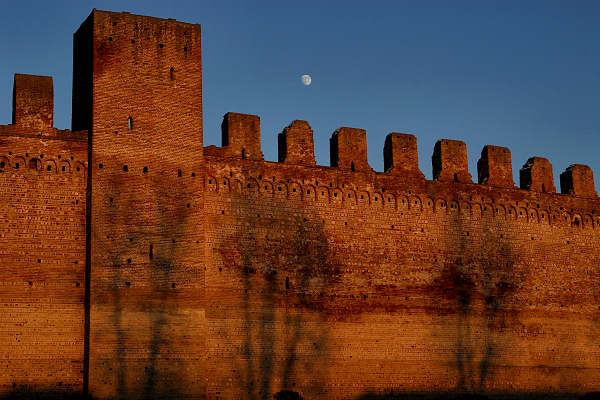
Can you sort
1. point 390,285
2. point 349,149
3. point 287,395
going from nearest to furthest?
point 287,395 < point 390,285 < point 349,149

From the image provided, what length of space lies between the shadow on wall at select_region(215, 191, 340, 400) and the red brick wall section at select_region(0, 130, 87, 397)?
262 cm

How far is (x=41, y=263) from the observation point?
1545cm

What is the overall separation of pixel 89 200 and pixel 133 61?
267cm

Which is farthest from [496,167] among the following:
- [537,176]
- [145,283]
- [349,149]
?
[145,283]

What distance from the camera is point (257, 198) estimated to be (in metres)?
17.3

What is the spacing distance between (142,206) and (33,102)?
8.47ft

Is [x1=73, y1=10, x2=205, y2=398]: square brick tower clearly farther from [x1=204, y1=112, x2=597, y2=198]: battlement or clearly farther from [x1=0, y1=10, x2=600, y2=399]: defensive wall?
[x1=204, y1=112, x2=597, y2=198]: battlement

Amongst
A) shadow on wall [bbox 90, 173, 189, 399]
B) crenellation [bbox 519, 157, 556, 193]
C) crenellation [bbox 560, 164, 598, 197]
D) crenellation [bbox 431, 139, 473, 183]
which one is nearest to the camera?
shadow on wall [bbox 90, 173, 189, 399]

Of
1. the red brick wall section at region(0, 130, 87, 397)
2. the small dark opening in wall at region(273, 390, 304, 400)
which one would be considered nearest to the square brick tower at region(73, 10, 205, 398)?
the red brick wall section at region(0, 130, 87, 397)

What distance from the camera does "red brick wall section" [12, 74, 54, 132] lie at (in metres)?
16.0

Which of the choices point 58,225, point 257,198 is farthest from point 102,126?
point 257,198

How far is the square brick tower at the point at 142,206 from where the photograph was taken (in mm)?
15406

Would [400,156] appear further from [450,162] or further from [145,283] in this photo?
[145,283]

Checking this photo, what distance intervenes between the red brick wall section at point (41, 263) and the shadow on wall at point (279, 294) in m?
2.62
